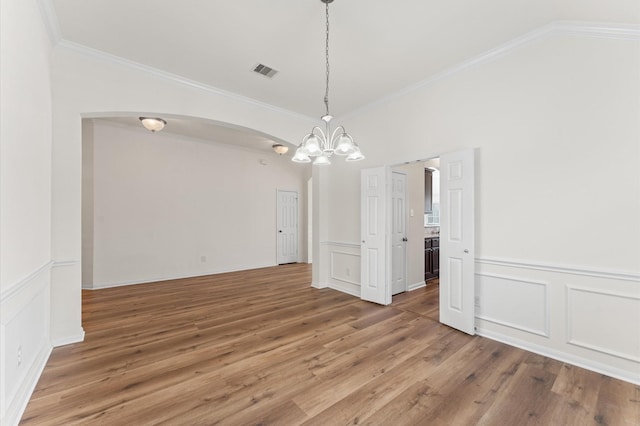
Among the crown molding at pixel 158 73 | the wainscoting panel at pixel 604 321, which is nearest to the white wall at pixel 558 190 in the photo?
the wainscoting panel at pixel 604 321

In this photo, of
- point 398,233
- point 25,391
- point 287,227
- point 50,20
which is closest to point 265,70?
point 50,20

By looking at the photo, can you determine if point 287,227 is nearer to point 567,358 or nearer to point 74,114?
point 74,114

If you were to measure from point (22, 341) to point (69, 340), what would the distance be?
111 centimetres

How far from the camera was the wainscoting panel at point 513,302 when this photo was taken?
8.82ft

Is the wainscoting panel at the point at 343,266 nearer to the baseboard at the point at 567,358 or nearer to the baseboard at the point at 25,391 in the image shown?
the baseboard at the point at 567,358

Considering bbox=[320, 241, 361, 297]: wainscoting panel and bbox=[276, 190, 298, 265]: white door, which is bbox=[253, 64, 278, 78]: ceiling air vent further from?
bbox=[276, 190, 298, 265]: white door

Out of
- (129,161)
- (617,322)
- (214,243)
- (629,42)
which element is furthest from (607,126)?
(129,161)

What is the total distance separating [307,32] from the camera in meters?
2.69

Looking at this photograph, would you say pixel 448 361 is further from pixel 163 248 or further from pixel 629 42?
pixel 163 248

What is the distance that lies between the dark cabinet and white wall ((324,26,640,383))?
8.43 ft

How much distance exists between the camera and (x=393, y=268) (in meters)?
4.76

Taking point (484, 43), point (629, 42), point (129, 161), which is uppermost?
point (484, 43)

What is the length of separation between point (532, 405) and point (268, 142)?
6.23 m

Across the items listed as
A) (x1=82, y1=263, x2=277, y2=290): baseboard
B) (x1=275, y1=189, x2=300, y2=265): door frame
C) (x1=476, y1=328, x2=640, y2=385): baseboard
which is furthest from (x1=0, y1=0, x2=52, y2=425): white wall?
(x1=275, y1=189, x2=300, y2=265): door frame
